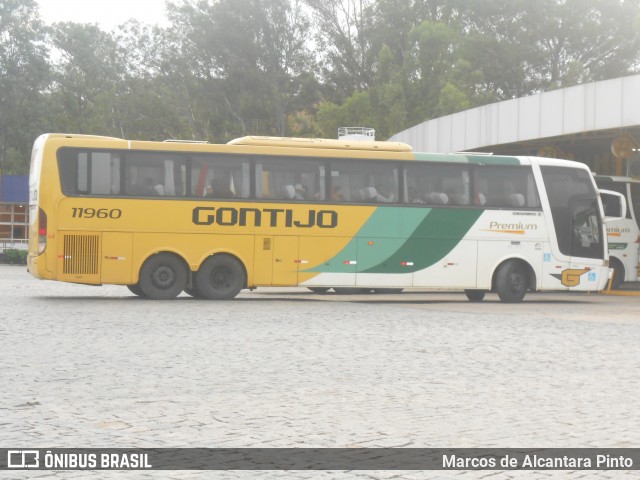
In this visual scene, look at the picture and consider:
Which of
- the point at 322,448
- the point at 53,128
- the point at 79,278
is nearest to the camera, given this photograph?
the point at 322,448

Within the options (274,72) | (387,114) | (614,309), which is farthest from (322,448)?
(274,72)

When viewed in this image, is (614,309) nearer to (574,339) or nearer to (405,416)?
(574,339)

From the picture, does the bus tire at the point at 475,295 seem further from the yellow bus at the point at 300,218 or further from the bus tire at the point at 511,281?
the yellow bus at the point at 300,218

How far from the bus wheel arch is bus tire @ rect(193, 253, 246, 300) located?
537 cm

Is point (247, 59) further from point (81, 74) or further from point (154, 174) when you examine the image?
point (154, 174)

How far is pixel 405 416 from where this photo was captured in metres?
8.33

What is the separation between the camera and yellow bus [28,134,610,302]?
21750mm

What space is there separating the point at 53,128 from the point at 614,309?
63.6m

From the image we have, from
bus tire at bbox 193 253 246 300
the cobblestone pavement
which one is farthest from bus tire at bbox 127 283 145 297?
the cobblestone pavement

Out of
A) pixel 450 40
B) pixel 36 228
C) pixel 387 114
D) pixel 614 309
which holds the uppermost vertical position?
pixel 450 40

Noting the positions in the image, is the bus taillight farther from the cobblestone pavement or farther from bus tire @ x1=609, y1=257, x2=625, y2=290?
bus tire @ x1=609, y1=257, x2=625, y2=290

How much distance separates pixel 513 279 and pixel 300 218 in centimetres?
474

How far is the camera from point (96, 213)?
21734mm

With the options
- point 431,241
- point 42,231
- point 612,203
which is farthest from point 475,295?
point 42,231
